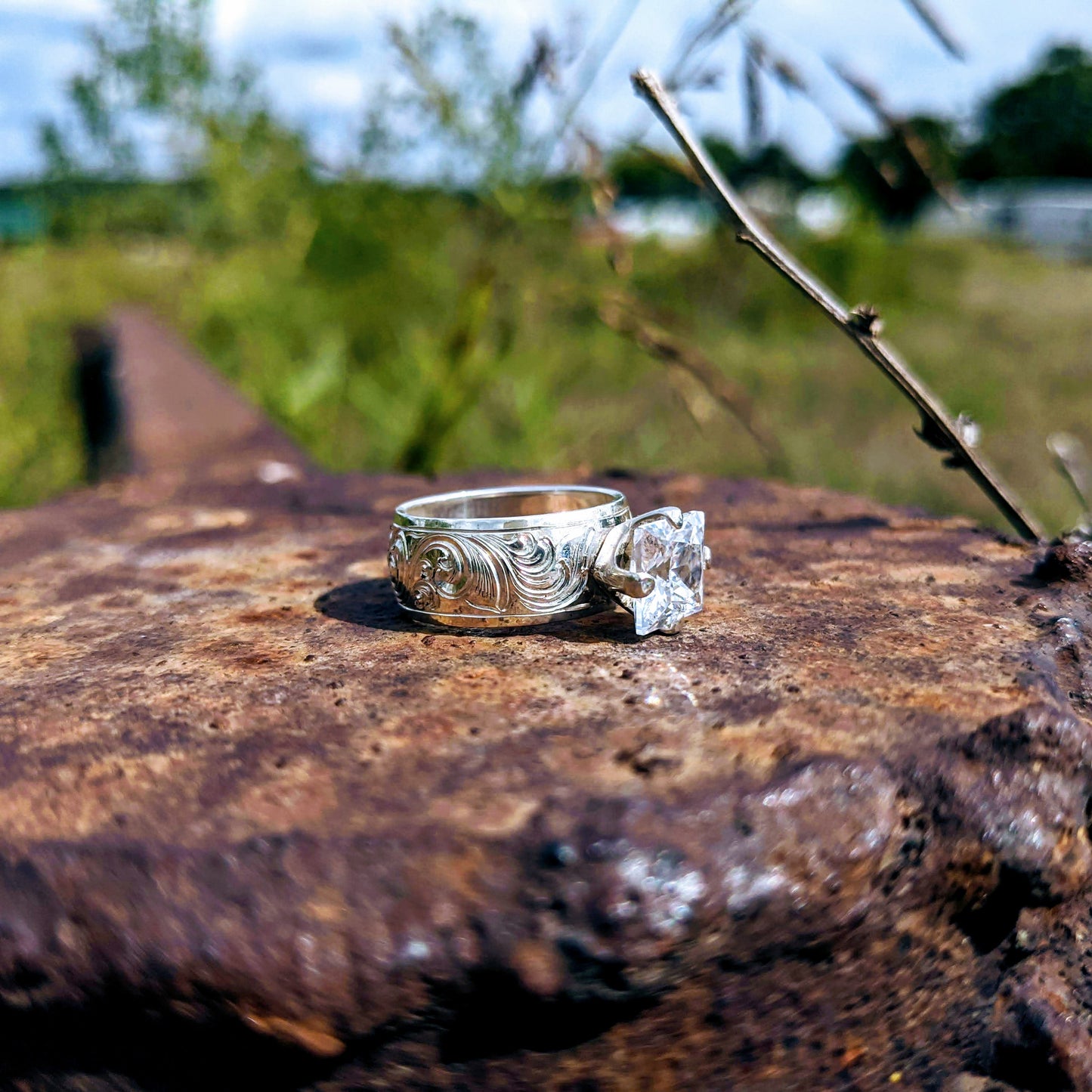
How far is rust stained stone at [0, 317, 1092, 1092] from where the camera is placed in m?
0.61

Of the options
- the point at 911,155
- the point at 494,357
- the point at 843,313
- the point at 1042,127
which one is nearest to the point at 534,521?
the point at 843,313

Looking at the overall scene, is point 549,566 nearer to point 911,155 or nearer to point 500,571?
point 500,571

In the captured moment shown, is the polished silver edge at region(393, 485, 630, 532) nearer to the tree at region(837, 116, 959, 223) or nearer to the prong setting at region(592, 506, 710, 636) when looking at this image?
the prong setting at region(592, 506, 710, 636)

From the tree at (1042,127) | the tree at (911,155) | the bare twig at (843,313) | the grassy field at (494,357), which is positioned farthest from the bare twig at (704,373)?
the tree at (1042,127)

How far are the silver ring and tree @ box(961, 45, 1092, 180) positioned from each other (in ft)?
12.5

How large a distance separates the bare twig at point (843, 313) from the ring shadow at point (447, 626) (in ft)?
1.17

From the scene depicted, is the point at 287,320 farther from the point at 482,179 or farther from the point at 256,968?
the point at 256,968

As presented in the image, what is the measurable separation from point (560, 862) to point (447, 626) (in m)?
0.41

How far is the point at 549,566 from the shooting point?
0.95 metres

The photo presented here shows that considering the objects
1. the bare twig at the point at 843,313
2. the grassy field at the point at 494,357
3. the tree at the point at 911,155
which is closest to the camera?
the bare twig at the point at 843,313

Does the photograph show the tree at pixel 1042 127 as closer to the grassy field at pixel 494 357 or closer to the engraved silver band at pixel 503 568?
the grassy field at pixel 494 357

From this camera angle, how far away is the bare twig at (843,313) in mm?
895

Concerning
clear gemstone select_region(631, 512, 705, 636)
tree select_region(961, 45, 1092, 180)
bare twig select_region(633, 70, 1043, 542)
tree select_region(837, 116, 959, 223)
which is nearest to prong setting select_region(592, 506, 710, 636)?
clear gemstone select_region(631, 512, 705, 636)

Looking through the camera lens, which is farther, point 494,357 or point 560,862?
point 494,357
